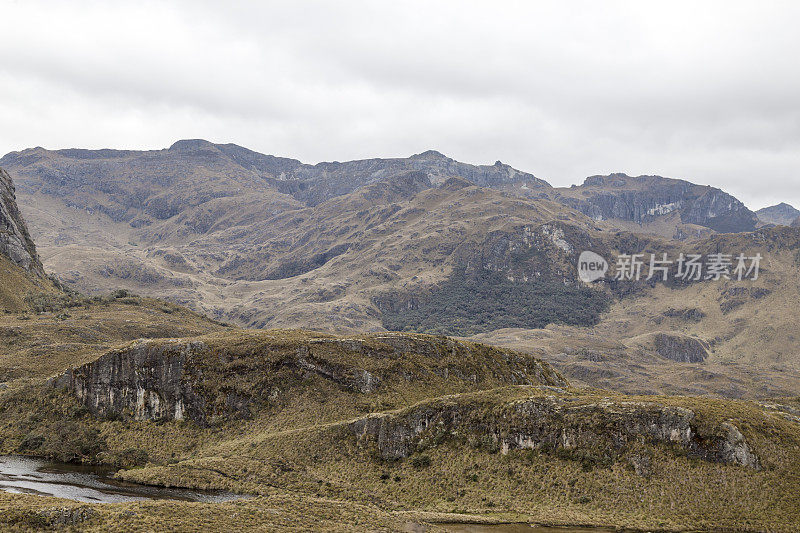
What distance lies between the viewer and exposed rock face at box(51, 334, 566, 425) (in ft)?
359

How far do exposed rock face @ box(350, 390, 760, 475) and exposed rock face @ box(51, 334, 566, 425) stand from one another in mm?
17783

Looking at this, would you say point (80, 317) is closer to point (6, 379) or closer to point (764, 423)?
point (6, 379)

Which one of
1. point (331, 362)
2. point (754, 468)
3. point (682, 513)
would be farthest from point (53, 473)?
point (754, 468)

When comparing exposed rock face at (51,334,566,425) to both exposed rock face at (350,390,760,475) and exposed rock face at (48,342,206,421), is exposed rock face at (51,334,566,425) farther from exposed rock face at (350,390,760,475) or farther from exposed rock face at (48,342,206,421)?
exposed rock face at (350,390,760,475)

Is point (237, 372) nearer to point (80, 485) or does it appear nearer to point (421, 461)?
point (80, 485)

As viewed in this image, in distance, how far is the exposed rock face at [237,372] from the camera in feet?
359

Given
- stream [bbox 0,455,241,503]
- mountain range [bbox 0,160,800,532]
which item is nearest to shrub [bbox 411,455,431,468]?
mountain range [bbox 0,160,800,532]

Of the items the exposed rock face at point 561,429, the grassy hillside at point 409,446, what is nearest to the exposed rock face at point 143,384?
the grassy hillside at point 409,446

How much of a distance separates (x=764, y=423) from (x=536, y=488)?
33.6 meters

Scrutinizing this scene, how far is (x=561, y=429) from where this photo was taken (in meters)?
84.9

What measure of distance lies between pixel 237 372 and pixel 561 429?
200 feet

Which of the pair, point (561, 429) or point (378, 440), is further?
point (378, 440)

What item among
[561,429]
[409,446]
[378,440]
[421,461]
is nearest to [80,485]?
[378,440]

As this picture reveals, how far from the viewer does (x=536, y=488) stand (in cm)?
7988
